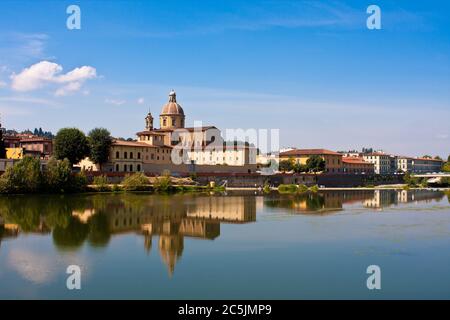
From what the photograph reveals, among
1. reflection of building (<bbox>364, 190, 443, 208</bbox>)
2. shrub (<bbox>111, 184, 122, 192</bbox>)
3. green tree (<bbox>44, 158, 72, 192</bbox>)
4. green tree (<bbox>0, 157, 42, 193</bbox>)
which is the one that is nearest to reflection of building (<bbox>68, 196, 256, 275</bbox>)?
green tree (<bbox>44, 158, 72, 192</bbox>)

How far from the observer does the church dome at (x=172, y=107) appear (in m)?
65.4

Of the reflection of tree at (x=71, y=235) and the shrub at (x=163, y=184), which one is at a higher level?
the shrub at (x=163, y=184)

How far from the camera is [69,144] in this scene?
44750 millimetres

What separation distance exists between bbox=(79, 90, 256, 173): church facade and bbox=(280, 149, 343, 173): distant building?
1386 cm

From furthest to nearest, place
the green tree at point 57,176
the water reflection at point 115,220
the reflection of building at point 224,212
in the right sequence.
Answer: the green tree at point 57,176
the reflection of building at point 224,212
the water reflection at point 115,220

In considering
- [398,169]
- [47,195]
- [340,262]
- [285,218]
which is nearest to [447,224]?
[285,218]

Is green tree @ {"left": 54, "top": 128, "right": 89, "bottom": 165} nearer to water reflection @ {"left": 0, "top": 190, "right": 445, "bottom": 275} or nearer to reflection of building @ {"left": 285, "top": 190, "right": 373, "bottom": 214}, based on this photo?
water reflection @ {"left": 0, "top": 190, "right": 445, "bottom": 275}

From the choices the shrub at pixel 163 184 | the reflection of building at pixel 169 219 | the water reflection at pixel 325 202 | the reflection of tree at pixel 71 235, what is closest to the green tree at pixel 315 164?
the water reflection at pixel 325 202

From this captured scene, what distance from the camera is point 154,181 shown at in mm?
47500

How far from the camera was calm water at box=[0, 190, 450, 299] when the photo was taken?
1141 cm

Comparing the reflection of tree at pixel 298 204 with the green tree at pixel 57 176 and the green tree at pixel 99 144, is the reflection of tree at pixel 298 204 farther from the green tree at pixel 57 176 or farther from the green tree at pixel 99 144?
the green tree at pixel 99 144

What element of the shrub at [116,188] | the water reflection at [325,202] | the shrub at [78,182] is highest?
the shrub at [78,182]

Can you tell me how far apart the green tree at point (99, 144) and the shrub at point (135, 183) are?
398cm

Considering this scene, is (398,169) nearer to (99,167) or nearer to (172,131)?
(172,131)
